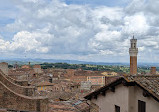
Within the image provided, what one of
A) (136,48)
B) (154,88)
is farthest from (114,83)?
(136,48)

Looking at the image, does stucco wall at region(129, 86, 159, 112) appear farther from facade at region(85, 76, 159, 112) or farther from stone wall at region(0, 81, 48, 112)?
stone wall at region(0, 81, 48, 112)

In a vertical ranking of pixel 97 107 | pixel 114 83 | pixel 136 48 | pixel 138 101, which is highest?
pixel 136 48

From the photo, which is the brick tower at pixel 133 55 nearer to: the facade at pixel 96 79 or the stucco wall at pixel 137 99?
the stucco wall at pixel 137 99

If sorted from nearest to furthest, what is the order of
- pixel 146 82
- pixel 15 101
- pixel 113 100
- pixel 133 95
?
pixel 146 82 → pixel 133 95 → pixel 113 100 → pixel 15 101

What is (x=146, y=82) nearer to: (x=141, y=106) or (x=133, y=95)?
(x=133, y=95)

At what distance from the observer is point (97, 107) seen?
1007cm

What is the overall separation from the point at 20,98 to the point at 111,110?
515 cm

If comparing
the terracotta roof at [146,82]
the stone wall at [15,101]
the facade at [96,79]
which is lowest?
the facade at [96,79]

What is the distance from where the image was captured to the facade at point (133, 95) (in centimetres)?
693

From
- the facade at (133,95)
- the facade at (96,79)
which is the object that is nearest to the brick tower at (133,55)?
the facade at (133,95)

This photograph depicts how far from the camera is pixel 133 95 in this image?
25.5 feet

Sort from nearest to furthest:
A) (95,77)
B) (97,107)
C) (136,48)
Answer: (97,107) → (136,48) → (95,77)

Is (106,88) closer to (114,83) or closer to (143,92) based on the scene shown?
(114,83)

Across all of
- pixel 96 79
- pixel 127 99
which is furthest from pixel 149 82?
pixel 96 79
